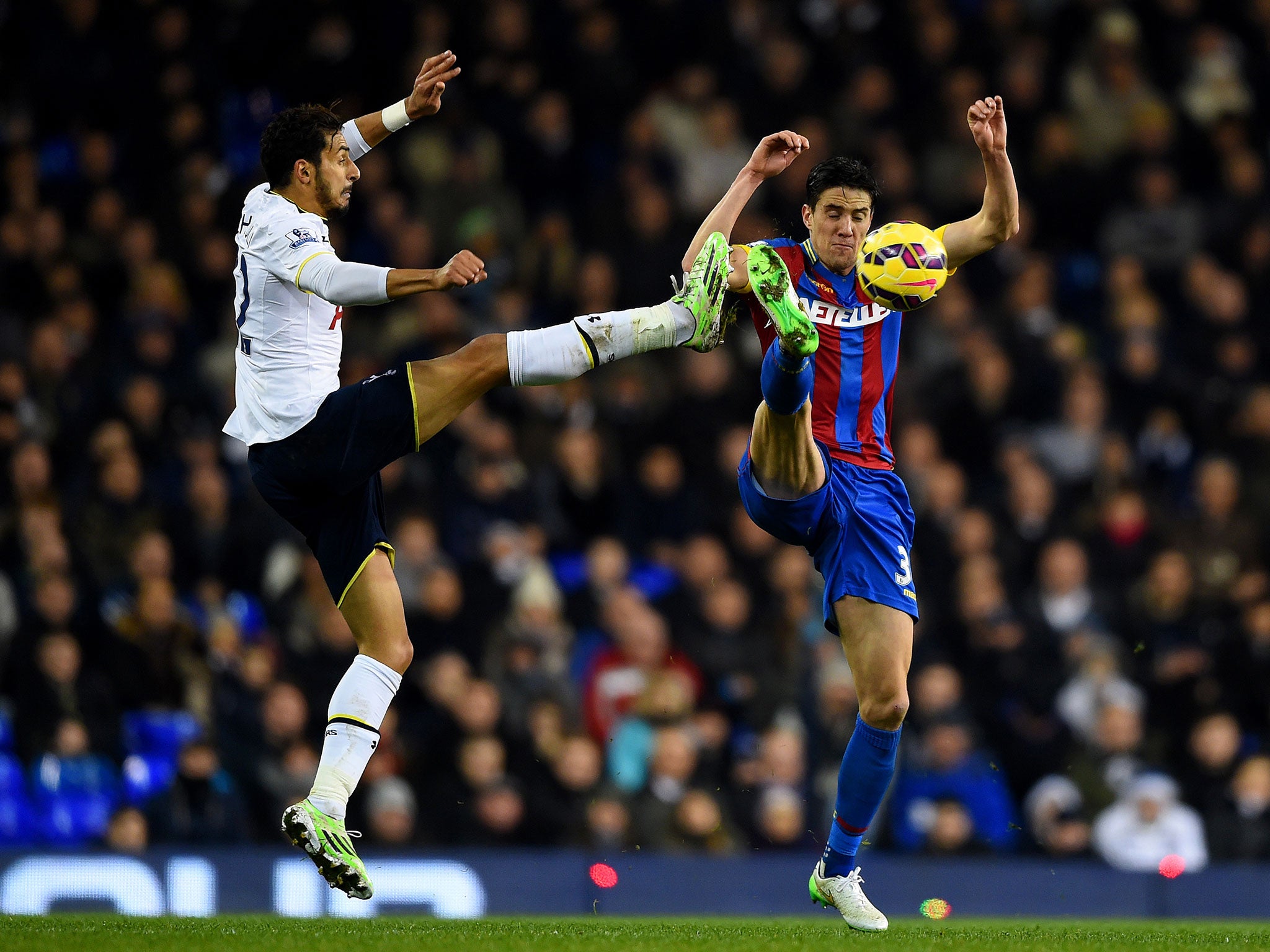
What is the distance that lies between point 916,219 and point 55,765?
6.30m

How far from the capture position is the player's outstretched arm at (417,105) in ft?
21.4

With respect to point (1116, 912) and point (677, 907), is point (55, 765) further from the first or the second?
point (1116, 912)

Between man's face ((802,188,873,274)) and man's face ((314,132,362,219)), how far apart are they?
1660 millimetres

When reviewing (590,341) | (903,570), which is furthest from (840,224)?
(903,570)

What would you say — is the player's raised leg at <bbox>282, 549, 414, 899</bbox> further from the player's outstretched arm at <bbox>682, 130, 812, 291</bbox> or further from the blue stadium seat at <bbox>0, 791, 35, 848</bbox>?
the blue stadium seat at <bbox>0, 791, 35, 848</bbox>

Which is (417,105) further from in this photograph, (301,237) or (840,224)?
(840,224)

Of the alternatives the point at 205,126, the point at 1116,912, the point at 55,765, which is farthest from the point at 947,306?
the point at 55,765

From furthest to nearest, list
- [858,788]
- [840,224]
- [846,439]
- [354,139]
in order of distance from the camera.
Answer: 1. [354,139]
2. [846,439]
3. [840,224]
4. [858,788]

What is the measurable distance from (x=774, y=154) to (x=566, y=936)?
291 centimetres

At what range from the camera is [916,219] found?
37.2ft

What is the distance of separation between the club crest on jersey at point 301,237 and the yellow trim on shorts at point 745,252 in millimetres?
1445

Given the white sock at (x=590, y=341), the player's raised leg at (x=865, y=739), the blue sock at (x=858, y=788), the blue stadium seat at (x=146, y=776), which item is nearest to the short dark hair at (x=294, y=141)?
the white sock at (x=590, y=341)

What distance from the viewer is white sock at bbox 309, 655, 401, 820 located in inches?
233

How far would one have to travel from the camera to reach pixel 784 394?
18.9 ft
